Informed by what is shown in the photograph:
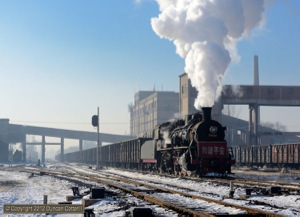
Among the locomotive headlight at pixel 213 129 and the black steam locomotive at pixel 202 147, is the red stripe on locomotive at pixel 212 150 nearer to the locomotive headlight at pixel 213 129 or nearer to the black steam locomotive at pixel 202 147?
the black steam locomotive at pixel 202 147

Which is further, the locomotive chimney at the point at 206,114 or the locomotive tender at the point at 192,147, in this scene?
the locomotive chimney at the point at 206,114

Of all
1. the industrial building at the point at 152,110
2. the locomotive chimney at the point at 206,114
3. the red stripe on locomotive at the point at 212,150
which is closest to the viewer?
the red stripe on locomotive at the point at 212,150

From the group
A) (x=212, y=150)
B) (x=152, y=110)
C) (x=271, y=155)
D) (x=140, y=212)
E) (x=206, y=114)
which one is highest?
(x=152, y=110)

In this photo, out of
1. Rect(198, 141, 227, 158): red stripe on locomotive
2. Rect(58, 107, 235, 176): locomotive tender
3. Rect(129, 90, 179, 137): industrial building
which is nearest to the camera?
Rect(198, 141, 227, 158): red stripe on locomotive

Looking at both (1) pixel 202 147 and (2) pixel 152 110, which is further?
(2) pixel 152 110

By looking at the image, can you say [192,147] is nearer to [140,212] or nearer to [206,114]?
[206,114]

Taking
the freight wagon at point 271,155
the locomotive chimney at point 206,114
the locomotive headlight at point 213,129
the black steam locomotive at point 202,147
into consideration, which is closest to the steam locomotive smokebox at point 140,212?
the black steam locomotive at point 202,147

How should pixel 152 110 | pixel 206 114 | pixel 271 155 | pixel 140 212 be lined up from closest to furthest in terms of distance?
1. pixel 140 212
2. pixel 206 114
3. pixel 271 155
4. pixel 152 110

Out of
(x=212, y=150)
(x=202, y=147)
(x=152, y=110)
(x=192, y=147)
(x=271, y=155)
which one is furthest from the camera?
(x=152, y=110)

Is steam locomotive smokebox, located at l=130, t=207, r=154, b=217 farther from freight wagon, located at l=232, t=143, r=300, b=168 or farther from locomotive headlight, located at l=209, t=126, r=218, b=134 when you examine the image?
freight wagon, located at l=232, t=143, r=300, b=168

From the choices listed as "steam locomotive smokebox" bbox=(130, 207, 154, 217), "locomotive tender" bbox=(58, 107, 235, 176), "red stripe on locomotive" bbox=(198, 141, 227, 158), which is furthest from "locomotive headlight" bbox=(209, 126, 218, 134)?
"steam locomotive smokebox" bbox=(130, 207, 154, 217)

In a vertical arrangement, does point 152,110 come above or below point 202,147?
above

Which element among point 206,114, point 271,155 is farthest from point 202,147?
point 271,155

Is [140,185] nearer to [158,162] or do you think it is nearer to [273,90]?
[158,162]
